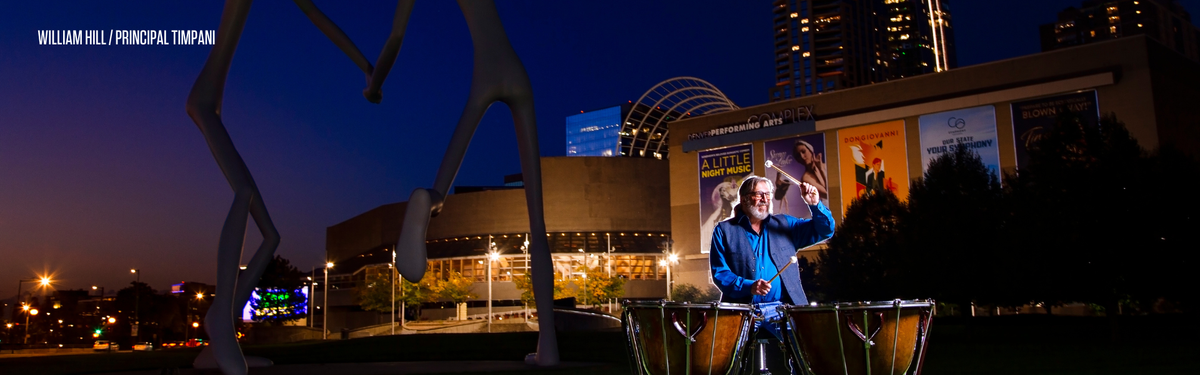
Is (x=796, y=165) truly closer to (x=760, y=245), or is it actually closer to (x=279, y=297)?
(x=279, y=297)

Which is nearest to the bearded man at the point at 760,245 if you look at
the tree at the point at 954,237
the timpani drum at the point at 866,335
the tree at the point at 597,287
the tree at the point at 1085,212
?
the timpani drum at the point at 866,335

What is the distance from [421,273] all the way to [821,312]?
465cm

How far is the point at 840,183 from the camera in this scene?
7156 centimetres

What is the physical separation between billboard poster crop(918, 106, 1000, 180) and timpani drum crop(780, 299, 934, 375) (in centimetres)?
6236

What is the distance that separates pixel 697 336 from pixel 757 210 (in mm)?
1488

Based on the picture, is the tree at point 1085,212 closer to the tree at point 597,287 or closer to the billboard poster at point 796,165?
the billboard poster at point 796,165

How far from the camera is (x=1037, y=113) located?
205 ft

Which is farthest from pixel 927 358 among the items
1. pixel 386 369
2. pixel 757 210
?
pixel 757 210

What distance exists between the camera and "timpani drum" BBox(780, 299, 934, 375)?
240 inches

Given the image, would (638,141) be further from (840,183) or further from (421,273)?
(421,273)

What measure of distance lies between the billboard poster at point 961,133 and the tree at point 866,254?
22612 mm

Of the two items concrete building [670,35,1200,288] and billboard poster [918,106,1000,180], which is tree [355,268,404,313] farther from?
billboard poster [918,106,1000,180]

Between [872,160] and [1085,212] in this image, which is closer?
[1085,212]

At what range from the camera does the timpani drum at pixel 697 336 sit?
639 centimetres
